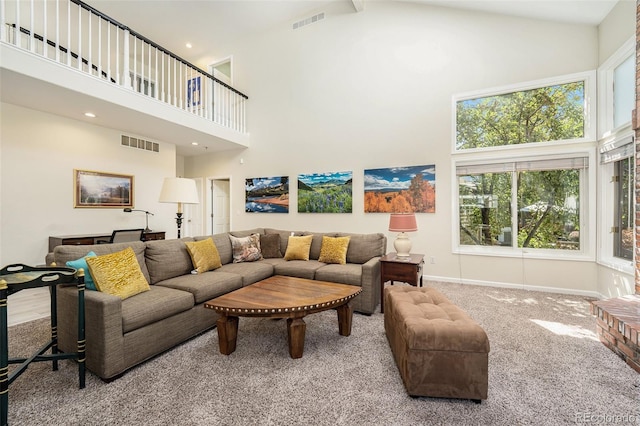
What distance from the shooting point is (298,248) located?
4.13 m

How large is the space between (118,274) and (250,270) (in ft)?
4.75

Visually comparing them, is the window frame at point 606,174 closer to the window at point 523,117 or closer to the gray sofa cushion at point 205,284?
the window at point 523,117

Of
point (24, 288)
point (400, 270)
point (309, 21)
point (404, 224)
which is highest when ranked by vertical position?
point (309, 21)

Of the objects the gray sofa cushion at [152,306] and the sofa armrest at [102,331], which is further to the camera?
the gray sofa cushion at [152,306]

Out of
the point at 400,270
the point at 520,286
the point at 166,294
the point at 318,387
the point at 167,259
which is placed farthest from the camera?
the point at 520,286

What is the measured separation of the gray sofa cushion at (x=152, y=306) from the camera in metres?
2.06

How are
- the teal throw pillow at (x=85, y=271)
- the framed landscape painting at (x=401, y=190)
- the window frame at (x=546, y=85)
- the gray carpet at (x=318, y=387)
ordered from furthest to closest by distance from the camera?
the framed landscape painting at (x=401, y=190) → the window frame at (x=546, y=85) → the teal throw pillow at (x=85, y=271) → the gray carpet at (x=318, y=387)

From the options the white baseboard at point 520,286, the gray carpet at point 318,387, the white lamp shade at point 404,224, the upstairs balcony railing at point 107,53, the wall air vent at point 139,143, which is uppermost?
the upstairs balcony railing at point 107,53

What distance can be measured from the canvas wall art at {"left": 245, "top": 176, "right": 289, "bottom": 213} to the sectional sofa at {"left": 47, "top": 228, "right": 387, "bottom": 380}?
6.94 feet

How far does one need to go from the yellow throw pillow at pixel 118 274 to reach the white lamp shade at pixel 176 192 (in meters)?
1.10

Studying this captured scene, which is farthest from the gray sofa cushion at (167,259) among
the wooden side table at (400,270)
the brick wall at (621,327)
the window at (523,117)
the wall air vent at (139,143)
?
the window at (523,117)

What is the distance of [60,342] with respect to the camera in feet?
7.31

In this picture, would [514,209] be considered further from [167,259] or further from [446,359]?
[167,259]

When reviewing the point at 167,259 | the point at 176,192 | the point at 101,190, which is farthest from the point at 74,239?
the point at 167,259
